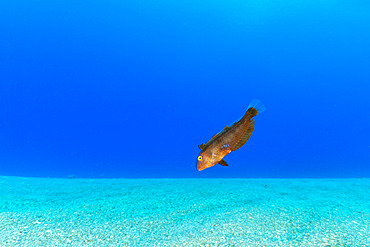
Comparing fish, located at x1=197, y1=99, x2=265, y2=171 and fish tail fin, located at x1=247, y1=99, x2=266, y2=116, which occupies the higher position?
fish tail fin, located at x1=247, y1=99, x2=266, y2=116

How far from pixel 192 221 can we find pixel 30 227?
1.86m

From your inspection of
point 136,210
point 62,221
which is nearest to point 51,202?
point 62,221

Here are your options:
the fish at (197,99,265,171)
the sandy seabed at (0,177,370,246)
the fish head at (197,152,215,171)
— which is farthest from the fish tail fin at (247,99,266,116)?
the sandy seabed at (0,177,370,246)

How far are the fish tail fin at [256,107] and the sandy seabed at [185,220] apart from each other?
1599 mm

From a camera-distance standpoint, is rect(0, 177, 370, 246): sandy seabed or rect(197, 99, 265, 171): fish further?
rect(0, 177, 370, 246): sandy seabed

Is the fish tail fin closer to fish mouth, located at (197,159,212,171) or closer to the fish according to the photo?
the fish

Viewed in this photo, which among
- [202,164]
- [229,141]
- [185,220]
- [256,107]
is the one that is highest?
[256,107]

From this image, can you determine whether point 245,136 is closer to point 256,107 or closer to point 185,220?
point 256,107

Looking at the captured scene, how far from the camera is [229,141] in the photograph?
123cm

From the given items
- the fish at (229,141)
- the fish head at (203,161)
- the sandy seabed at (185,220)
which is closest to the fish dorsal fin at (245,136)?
the fish at (229,141)

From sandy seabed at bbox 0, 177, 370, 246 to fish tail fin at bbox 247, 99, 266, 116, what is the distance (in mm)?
1599

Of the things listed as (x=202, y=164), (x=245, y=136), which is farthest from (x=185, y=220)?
(x=245, y=136)

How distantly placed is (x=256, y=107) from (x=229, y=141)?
237 millimetres

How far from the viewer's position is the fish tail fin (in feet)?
3.92
